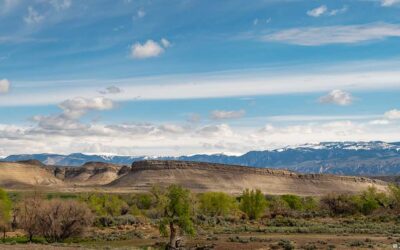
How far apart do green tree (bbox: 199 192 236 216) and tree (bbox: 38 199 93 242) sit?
127 feet

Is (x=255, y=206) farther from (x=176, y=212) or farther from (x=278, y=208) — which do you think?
(x=176, y=212)

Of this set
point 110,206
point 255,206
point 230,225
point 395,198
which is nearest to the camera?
point 230,225

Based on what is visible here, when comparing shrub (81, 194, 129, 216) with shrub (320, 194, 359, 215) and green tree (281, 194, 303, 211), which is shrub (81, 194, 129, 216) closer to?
green tree (281, 194, 303, 211)

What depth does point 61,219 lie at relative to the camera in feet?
189

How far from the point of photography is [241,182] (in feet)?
653

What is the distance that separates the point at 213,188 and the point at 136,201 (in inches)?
3124

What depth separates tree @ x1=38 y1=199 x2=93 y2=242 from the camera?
186ft

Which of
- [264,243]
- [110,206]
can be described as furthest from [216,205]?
[264,243]

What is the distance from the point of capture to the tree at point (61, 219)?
56781mm

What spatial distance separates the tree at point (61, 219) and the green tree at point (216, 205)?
3860cm

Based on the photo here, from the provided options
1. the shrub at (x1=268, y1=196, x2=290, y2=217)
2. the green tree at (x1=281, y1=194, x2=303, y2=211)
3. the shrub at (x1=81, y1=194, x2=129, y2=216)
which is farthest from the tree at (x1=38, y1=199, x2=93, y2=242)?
the green tree at (x1=281, y1=194, x2=303, y2=211)

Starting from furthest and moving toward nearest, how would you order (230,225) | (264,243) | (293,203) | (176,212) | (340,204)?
(293,203)
(340,204)
(230,225)
(264,243)
(176,212)

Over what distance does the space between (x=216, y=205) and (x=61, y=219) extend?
4215 centimetres

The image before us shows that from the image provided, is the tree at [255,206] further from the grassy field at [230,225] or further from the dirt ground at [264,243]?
the dirt ground at [264,243]
